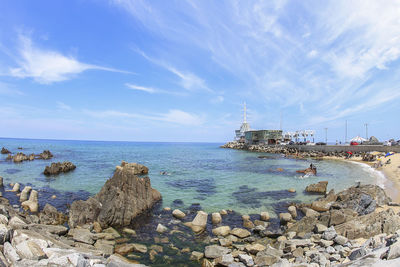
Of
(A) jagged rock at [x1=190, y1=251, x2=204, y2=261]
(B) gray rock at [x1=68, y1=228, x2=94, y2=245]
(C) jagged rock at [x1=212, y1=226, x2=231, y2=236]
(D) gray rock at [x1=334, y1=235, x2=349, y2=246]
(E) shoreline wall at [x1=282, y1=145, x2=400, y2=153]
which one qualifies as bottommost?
(A) jagged rock at [x1=190, y1=251, x2=204, y2=261]

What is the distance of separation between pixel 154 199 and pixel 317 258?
13.4m

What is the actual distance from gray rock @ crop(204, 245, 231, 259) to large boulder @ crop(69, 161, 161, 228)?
19.8 feet

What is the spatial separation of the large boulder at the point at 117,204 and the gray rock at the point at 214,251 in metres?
6.04

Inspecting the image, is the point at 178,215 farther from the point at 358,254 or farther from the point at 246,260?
the point at 358,254

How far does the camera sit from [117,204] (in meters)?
14.0

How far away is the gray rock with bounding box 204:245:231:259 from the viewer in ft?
32.2

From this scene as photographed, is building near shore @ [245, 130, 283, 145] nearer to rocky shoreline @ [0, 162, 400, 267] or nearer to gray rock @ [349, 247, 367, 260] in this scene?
rocky shoreline @ [0, 162, 400, 267]

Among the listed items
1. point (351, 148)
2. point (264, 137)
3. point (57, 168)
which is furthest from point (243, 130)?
point (57, 168)

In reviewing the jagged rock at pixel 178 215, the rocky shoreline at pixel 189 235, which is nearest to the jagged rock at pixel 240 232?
the rocky shoreline at pixel 189 235

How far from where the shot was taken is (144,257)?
9.83 m

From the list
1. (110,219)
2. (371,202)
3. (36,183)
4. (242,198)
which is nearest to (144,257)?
(110,219)

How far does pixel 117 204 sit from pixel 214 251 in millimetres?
7265

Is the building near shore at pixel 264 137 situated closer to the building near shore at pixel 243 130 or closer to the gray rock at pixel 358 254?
the building near shore at pixel 243 130

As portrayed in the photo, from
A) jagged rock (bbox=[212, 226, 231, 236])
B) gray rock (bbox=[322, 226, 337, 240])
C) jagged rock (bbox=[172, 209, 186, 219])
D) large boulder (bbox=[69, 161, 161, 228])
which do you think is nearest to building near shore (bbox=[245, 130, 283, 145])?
large boulder (bbox=[69, 161, 161, 228])
